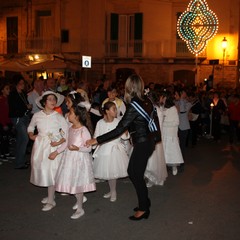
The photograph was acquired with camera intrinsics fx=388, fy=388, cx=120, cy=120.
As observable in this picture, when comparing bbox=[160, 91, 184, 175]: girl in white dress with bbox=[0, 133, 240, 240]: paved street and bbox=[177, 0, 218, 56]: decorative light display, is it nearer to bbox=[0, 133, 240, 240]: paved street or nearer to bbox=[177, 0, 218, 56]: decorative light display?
bbox=[0, 133, 240, 240]: paved street

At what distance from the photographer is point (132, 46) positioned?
78.5 feet

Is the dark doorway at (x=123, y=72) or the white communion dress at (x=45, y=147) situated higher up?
the dark doorway at (x=123, y=72)

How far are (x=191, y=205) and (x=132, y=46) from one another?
18.5 m

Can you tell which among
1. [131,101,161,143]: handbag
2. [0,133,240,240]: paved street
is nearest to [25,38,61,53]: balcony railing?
[0,133,240,240]: paved street

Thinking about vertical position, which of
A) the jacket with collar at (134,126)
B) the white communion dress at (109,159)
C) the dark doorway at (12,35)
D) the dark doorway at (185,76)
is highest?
the dark doorway at (12,35)

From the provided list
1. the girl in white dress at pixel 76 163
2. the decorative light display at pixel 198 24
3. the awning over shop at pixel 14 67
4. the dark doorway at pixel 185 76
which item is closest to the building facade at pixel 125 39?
the dark doorway at pixel 185 76

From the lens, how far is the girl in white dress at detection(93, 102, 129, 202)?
638 cm

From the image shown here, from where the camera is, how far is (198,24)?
1725 centimetres

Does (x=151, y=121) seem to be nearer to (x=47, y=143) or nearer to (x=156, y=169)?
(x=47, y=143)

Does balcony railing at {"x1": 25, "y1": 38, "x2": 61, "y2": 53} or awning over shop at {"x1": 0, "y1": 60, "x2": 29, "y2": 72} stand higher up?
balcony railing at {"x1": 25, "y1": 38, "x2": 61, "y2": 53}

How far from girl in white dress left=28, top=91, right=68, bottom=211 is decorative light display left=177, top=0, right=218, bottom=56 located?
1249cm

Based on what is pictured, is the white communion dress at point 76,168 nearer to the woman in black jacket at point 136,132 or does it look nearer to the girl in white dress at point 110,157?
the woman in black jacket at point 136,132

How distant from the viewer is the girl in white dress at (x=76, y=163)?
222 inches

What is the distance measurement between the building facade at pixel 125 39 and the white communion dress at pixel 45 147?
663 inches
